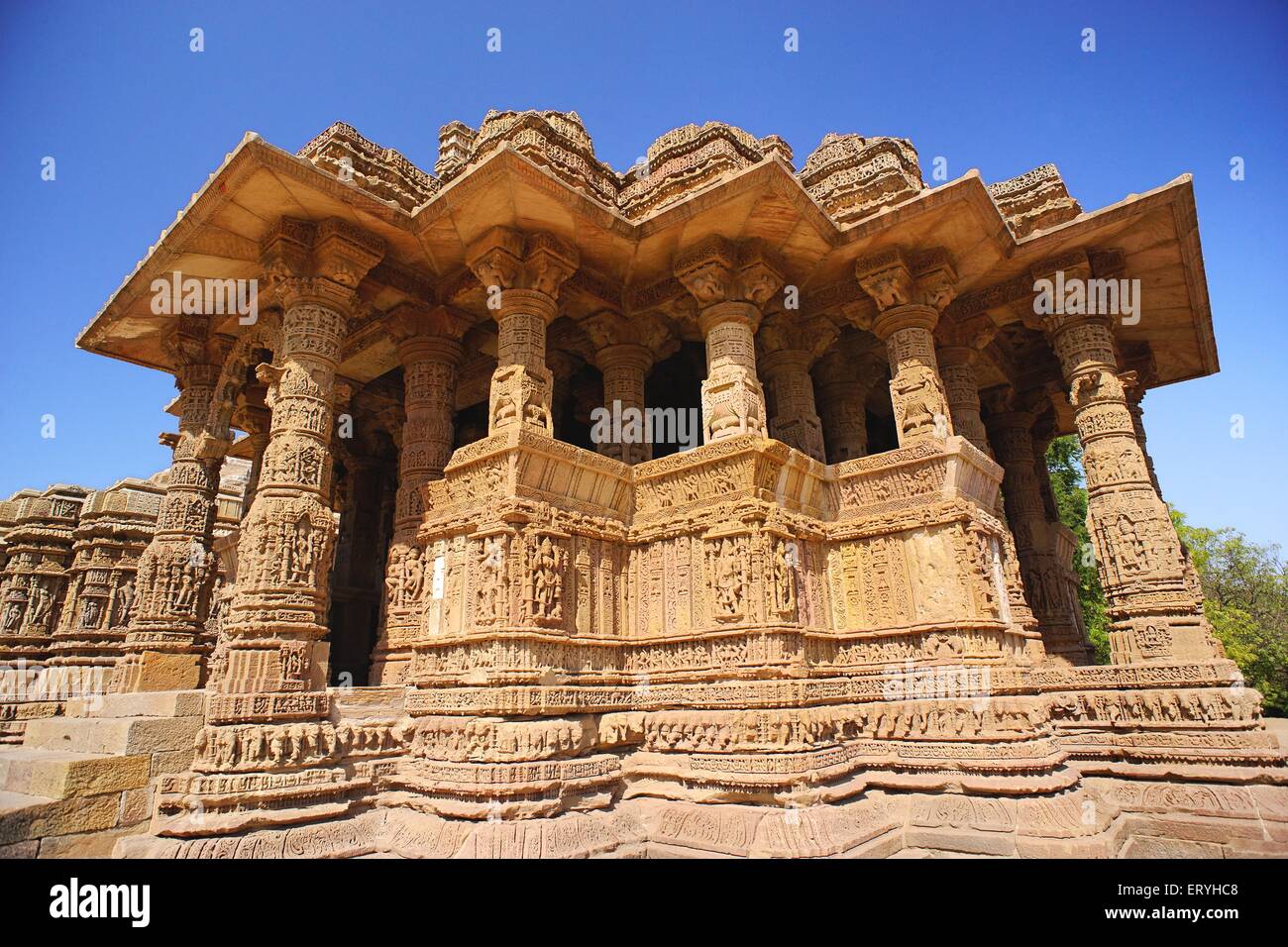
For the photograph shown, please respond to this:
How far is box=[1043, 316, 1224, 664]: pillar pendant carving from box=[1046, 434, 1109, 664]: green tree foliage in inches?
658

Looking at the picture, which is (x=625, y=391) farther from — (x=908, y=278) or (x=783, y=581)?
(x=908, y=278)

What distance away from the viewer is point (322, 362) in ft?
26.1

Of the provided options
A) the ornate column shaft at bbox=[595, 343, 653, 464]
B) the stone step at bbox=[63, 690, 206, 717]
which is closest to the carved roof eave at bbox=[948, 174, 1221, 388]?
the ornate column shaft at bbox=[595, 343, 653, 464]

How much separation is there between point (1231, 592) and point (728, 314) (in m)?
33.8

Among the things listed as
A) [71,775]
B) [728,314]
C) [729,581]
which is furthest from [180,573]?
[728,314]

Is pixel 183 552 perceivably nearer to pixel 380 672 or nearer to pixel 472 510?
pixel 380 672

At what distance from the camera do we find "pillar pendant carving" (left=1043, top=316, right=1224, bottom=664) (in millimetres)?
8211

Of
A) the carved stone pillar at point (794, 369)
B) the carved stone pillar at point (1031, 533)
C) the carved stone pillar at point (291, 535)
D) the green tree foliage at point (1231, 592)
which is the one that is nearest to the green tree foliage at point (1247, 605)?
the green tree foliage at point (1231, 592)

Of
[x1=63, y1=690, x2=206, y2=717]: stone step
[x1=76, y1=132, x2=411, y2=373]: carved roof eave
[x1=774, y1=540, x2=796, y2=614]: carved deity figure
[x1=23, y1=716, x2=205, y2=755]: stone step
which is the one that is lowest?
[x1=23, y1=716, x2=205, y2=755]: stone step

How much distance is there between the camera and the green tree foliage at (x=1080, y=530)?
24641 millimetres

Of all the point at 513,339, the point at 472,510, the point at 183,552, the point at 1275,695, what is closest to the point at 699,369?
the point at 513,339

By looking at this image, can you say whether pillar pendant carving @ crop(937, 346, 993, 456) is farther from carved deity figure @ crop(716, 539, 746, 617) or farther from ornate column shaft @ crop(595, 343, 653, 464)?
carved deity figure @ crop(716, 539, 746, 617)

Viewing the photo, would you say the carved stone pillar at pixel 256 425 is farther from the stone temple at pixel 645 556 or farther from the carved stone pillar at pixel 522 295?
the carved stone pillar at pixel 522 295

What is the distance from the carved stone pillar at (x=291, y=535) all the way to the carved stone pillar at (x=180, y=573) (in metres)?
2.74
